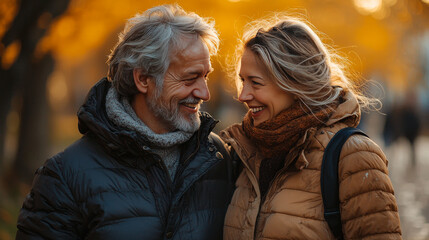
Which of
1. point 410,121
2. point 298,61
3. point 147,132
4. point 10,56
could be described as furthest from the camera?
point 410,121

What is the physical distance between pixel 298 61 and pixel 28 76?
8.62 meters

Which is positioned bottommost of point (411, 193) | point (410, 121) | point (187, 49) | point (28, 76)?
point (411, 193)

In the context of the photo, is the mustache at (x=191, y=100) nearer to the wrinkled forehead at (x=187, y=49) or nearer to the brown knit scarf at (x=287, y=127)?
the wrinkled forehead at (x=187, y=49)

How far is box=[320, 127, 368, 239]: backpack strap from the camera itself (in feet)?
8.56

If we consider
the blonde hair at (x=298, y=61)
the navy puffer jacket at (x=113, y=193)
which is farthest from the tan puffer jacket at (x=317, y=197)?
the navy puffer jacket at (x=113, y=193)

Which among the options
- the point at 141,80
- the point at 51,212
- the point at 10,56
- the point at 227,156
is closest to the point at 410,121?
the point at 10,56

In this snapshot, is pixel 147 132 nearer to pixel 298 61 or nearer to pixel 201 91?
pixel 201 91

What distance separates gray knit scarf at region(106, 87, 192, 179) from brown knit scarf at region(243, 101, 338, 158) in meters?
0.56

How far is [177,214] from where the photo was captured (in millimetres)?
2961

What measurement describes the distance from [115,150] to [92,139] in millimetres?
227

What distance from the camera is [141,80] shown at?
330 cm

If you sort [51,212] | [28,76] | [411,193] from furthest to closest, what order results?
[28,76] → [411,193] → [51,212]

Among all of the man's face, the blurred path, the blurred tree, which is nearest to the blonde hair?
the man's face

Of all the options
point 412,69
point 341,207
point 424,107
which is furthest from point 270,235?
point 424,107
